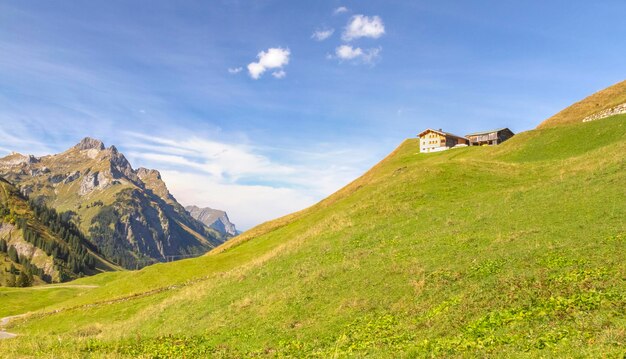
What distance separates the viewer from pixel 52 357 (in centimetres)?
1831

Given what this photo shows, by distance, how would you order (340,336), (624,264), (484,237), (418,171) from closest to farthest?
(624,264), (340,336), (484,237), (418,171)

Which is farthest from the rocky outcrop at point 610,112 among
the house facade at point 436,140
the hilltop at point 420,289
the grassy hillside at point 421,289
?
the house facade at point 436,140

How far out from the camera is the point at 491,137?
5561 inches

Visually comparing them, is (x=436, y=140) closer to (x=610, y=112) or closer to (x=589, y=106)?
(x=589, y=106)

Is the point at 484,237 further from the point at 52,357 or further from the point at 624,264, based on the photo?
the point at 52,357

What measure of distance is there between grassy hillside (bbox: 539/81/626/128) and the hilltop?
4221 cm

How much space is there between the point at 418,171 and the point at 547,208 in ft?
92.6

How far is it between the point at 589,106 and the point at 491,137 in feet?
156

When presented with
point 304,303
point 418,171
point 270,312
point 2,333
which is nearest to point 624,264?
point 304,303

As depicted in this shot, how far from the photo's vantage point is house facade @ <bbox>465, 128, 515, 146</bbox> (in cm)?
13950

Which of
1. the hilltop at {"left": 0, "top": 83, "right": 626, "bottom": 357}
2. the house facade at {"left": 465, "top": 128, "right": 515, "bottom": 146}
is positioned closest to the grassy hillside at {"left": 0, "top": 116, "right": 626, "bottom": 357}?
the hilltop at {"left": 0, "top": 83, "right": 626, "bottom": 357}

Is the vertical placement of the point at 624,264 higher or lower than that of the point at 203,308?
higher

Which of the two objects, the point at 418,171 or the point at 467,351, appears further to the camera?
the point at 418,171

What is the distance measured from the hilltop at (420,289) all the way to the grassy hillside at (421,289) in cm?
12
